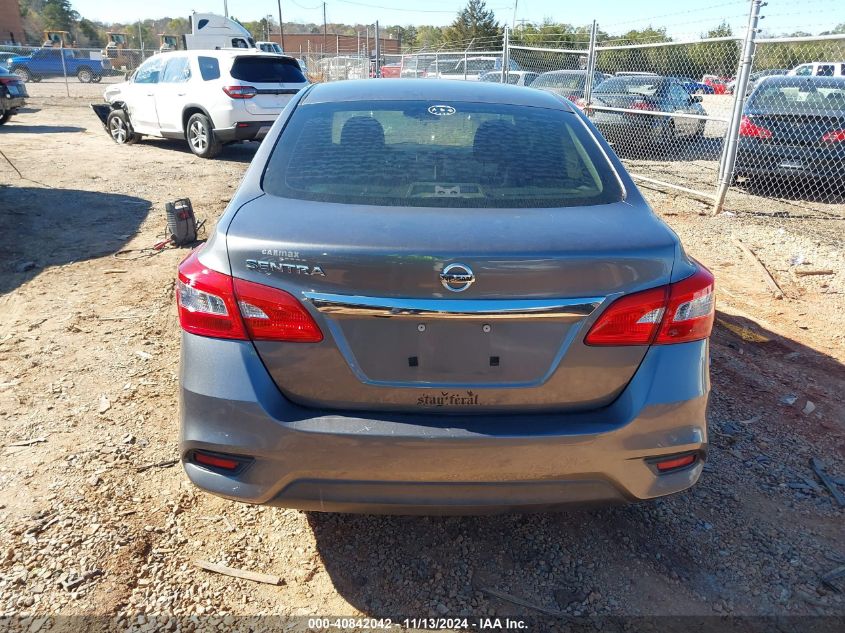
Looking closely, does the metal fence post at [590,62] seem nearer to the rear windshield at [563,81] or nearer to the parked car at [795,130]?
the rear windshield at [563,81]

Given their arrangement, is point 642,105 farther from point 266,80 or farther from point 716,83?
point 266,80

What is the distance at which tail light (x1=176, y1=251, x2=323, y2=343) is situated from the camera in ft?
6.28

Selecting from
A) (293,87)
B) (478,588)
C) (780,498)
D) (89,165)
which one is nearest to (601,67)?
(293,87)

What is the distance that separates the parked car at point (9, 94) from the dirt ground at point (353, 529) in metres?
12.8

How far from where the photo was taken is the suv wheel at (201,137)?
11516mm

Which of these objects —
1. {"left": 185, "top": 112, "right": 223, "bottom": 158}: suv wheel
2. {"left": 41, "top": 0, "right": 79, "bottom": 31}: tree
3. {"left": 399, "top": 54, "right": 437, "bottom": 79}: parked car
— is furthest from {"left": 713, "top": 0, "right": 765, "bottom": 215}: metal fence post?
{"left": 41, "top": 0, "right": 79, "bottom": 31}: tree

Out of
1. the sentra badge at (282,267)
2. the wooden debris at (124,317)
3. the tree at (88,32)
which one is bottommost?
the wooden debris at (124,317)

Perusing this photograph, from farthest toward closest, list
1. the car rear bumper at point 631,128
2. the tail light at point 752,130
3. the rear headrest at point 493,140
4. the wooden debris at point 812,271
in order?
the car rear bumper at point 631,128 → the tail light at point 752,130 → the wooden debris at point 812,271 → the rear headrest at point 493,140

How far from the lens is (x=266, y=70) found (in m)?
11.3

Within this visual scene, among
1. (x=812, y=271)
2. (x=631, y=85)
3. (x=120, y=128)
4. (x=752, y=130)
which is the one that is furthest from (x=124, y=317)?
(x=120, y=128)

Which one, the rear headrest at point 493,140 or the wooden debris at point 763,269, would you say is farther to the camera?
the wooden debris at point 763,269

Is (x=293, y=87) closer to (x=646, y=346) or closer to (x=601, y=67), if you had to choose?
(x=601, y=67)

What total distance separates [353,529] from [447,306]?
122 cm

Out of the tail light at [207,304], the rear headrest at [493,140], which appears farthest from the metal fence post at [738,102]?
the tail light at [207,304]
